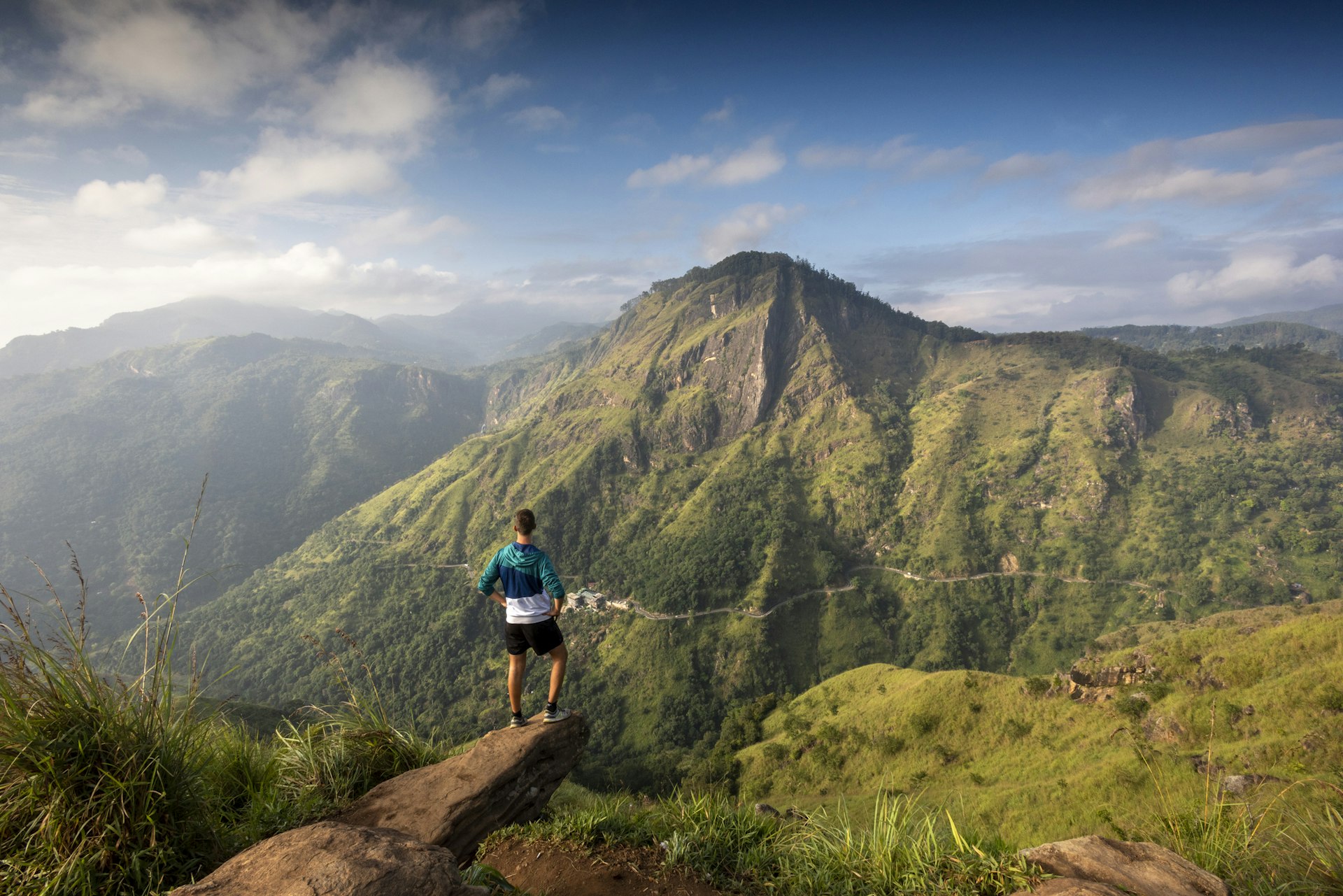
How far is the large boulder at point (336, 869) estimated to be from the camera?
3.70 meters

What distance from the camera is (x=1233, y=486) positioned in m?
128

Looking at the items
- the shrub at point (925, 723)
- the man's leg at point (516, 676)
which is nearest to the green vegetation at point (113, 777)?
the man's leg at point (516, 676)

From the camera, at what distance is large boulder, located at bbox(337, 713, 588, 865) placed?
5.86 m

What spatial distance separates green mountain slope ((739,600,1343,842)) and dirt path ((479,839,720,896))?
1420 cm

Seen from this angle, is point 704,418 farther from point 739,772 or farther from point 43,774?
point 43,774

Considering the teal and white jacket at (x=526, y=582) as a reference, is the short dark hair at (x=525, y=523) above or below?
above

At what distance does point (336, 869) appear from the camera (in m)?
3.85

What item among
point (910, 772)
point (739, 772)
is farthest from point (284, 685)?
point (910, 772)

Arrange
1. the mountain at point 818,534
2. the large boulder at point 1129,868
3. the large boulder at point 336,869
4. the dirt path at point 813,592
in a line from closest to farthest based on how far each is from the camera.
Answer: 1. the large boulder at point 336,869
2. the large boulder at point 1129,868
3. the mountain at point 818,534
4. the dirt path at point 813,592

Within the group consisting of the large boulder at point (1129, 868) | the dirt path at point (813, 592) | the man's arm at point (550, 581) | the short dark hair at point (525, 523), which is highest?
the short dark hair at point (525, 523)

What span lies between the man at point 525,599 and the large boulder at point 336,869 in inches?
139

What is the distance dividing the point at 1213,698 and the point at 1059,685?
10.1 metres

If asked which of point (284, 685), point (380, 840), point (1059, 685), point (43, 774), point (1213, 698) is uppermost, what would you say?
point (43, 774)

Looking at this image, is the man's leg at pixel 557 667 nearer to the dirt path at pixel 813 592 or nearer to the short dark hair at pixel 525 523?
the short dark hair at pixel 525 523
